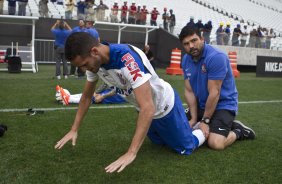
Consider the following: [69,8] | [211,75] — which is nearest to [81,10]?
[69,8]

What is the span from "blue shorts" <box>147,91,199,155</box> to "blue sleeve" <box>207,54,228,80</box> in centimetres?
73

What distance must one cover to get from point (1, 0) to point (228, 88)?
15.2 m

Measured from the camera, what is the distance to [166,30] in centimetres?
2192

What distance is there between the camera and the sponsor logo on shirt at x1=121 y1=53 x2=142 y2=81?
3.05 m

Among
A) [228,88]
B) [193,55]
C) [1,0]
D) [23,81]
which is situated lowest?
[23,81]

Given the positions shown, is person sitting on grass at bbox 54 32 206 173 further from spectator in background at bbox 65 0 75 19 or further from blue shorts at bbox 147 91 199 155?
spectator in background at bbox 65 0 75 19

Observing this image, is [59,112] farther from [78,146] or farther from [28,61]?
[28,61]

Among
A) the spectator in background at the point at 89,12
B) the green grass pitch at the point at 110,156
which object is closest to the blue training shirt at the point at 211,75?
the green grass pitch at the point at 110,156

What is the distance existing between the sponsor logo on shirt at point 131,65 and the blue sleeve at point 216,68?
65.2 inches

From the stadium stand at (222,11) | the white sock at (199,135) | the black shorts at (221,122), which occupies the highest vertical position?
the stadium stand at (222,11)

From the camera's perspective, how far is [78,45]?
2.85m

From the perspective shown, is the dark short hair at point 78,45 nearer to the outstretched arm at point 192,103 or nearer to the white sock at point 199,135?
the white sock at point 199,135

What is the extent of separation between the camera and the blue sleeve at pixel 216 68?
4.51 m

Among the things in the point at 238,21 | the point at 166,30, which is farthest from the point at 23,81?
the point at 238,21
